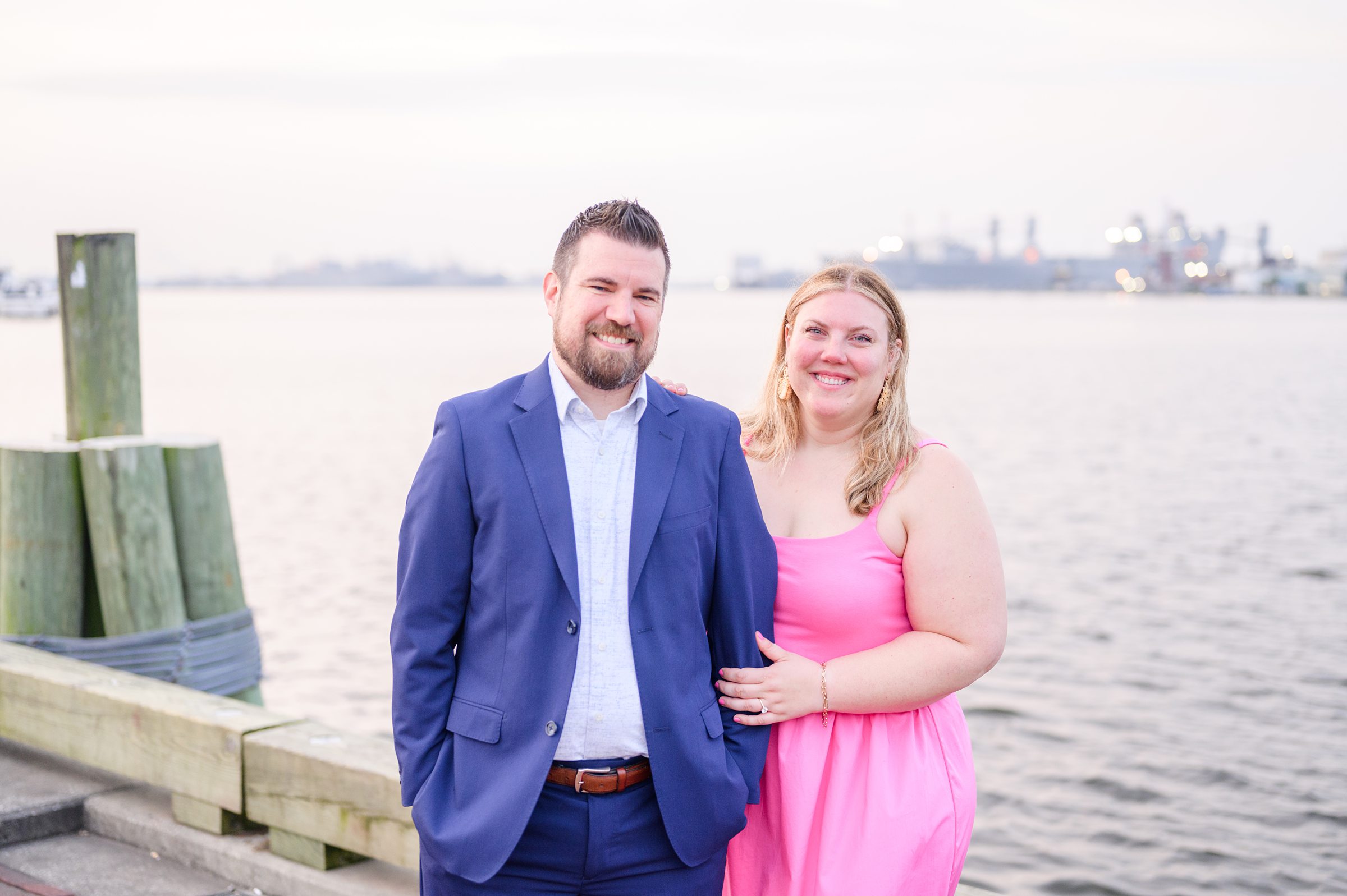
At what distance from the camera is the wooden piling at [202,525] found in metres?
4.91

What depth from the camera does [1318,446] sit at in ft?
82.9

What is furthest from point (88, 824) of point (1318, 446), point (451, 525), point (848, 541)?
point (1318, 446)

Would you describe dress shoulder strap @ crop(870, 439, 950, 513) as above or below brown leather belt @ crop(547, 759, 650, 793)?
above

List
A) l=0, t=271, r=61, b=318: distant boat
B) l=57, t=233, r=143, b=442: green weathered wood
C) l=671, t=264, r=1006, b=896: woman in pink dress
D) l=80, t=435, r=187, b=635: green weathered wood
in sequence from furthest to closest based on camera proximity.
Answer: l=0, t=271, r=61, b=318: distant boat → l=57, t=233, r=143, b=442: green weathered wood → l=80, t=435, r=187, b=635: green weathered wood → l=671, t=264, r=1006, b=896: woman in pink dress

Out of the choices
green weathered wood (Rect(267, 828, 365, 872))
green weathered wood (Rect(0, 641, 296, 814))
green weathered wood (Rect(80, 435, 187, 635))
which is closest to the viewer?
green weathered wood (Rect(267, 828, 365, 872))

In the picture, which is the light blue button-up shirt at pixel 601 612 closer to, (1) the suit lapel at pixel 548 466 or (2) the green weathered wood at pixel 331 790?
(1) the suit lapel at pixel 548 466

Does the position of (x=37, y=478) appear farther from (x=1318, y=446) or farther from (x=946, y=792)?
(x=1318, y=446)

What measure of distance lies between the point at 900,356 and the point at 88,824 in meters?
2.82

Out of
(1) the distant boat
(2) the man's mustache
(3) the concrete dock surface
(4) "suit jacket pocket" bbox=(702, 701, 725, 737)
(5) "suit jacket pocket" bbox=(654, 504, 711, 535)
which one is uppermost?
(1) the distant boat

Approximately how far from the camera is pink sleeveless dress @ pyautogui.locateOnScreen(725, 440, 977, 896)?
2572mm

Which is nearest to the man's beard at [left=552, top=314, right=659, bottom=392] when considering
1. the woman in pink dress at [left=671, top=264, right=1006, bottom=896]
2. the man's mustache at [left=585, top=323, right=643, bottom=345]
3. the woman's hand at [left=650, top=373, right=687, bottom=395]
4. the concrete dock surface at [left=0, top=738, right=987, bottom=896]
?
the man's mustache at [left=585, top=323, right=643, bottom=345]

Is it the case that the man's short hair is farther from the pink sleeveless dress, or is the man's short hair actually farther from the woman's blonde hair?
the pink sleeveless dress

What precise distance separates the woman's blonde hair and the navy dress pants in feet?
2.65

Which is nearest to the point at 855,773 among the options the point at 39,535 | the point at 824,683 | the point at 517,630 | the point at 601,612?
the point at 824,683
